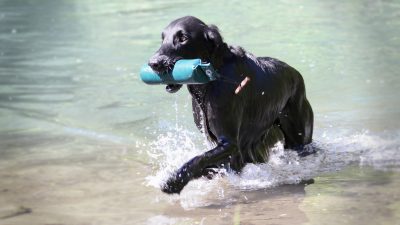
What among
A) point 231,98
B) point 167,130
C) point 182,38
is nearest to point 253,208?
point 231,98

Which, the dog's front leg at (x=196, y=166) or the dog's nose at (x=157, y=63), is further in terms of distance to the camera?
the dog's front leg at (x=196, y=166)

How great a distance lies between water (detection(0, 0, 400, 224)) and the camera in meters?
5.11

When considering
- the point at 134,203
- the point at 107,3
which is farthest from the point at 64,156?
the point at 107,3

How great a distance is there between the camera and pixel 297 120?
20.1 ft

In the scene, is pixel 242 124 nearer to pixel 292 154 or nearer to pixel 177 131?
pixel 292 154

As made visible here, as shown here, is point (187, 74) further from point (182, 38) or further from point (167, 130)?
point (167, 130)

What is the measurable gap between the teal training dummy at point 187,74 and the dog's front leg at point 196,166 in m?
0.51

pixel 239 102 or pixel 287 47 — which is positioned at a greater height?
pixel 239 102

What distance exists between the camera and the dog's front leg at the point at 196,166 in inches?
200

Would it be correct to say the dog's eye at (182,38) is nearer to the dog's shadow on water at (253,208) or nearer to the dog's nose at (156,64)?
the dog's nose at (156,64)

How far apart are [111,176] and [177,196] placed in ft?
2.90

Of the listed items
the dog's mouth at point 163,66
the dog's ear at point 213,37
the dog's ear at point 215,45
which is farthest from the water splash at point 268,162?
the dog's ear at point 213,37

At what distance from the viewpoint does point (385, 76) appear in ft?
29.8

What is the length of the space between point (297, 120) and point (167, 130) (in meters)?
1.68
